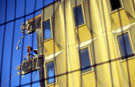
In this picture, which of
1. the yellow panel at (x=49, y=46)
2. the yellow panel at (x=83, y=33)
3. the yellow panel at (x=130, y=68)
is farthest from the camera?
the yellow panel at (x=49, y=46)

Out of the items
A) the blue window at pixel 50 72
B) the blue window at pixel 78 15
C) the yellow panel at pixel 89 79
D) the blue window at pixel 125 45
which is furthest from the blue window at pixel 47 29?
the blue window at pixel 125 45

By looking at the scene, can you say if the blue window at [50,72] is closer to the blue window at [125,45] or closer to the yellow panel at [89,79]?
the yellow panel at [89,79]

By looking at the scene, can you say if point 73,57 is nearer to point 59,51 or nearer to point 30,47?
point 59,51

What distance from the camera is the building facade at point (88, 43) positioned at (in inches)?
432

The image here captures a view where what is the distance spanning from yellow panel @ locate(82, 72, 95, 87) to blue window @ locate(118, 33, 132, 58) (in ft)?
5.40

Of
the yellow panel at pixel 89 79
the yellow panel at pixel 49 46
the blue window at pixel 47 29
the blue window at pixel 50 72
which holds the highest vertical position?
the blue window at pixel 47 29

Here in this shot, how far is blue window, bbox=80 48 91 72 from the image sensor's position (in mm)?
12016

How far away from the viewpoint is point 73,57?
40.4 ft

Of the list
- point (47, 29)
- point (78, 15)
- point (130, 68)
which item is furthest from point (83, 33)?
point (130, 68)

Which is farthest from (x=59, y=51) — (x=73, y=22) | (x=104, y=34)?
(x=104, y=34)

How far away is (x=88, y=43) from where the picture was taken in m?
12.3

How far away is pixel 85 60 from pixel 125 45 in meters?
1.96

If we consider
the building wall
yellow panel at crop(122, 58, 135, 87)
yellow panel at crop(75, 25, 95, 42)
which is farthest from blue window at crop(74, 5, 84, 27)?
yellow panel at crop(122, 58, 135, 87)

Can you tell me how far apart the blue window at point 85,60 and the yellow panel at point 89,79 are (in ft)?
0.88
